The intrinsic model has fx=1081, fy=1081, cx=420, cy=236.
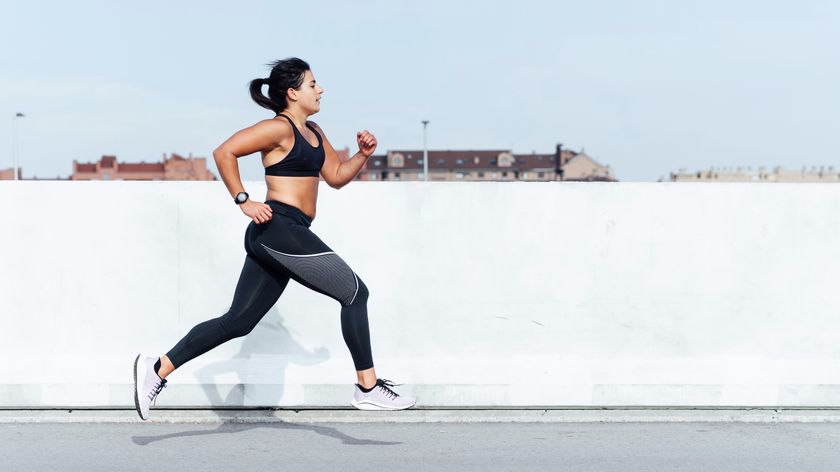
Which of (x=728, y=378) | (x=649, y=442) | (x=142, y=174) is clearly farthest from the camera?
(x=142, y=174)

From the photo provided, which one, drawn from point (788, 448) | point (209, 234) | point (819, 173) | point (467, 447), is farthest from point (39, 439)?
point (819, 173)

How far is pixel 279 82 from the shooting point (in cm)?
532

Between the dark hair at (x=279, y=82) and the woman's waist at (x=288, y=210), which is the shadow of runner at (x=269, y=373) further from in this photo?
the dark hair at (x=279, y=82)

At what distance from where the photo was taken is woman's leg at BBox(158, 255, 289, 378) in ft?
17.0

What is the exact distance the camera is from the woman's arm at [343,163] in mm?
5238

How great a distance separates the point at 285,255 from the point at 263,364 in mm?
1272

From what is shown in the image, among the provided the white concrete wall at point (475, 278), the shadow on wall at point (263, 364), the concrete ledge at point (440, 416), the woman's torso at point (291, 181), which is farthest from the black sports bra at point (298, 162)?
the concrete ledge at point (440, 416)

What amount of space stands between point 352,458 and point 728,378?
2.41 metres

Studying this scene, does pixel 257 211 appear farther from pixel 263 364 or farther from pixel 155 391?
pixel 263 364

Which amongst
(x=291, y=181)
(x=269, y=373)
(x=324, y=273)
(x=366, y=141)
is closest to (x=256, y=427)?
(x=269, y=373)

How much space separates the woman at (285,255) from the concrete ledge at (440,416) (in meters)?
0.69

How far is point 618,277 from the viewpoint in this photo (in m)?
6.28

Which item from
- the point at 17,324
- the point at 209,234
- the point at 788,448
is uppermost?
the point at 209,234

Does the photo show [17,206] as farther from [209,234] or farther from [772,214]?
[772,214]
